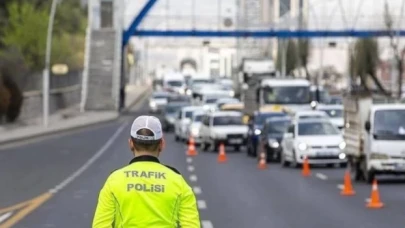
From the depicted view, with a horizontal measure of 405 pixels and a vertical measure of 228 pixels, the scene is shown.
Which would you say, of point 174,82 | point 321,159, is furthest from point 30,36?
point 321,159

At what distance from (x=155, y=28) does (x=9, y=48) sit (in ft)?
98.7

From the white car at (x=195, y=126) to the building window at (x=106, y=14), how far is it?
45.9m

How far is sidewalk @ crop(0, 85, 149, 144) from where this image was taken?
5912 cm

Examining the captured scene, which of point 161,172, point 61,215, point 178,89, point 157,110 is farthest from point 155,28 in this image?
A: point 161,172

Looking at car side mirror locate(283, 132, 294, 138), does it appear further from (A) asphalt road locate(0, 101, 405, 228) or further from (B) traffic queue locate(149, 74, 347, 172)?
(A) asphalt road locate(0, 101, 405, 228)

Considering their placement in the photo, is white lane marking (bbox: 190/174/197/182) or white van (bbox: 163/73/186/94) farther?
white van (bbox: 163/73/186/94)

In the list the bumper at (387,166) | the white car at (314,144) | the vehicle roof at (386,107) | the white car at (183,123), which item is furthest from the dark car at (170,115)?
the bumper at (387,166)

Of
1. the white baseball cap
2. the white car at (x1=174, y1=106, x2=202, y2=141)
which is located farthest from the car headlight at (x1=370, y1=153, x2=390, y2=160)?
the white car at (x1=174, y1=106, x2=202, y2=141)

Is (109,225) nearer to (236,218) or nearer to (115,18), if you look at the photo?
(236,218)

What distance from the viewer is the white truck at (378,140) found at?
97.9 ft

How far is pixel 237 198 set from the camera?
25.8 meters

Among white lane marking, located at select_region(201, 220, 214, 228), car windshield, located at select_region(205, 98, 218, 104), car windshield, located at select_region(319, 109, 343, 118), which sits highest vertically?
white lane marking, located at select_region(201, 220, 214, 228)

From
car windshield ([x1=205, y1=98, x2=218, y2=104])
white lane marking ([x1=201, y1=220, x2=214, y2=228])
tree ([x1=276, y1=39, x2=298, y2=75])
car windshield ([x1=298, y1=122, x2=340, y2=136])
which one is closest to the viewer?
white lane marking ([x1=201, y1=220, x2=214, y2=228])

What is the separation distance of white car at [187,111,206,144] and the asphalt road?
669 centimetres
